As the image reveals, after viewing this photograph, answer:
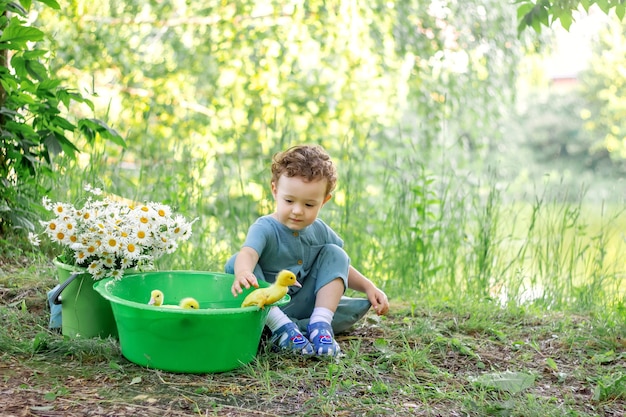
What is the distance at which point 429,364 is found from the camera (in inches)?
93.8

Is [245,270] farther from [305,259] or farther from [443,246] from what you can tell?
[443,246]

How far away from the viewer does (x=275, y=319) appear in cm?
247

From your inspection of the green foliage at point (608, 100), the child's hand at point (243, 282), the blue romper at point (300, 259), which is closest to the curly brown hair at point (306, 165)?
the blue romper at point (300, 259)

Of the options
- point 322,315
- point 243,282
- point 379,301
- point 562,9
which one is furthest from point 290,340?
point 562,9

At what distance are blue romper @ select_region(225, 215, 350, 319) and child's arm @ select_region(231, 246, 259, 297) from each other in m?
0.10

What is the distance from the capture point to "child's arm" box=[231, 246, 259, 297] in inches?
89.3

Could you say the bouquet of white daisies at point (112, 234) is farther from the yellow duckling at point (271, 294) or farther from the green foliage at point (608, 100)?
the green foliage at point (608, 100)

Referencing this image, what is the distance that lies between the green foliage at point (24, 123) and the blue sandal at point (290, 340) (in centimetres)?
116

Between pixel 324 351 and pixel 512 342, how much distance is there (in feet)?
2.80

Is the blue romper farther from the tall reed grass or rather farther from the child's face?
the tall reed grass

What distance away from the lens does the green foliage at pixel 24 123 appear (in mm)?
2895

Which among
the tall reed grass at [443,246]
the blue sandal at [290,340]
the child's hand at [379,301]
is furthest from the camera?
the tall reed grass at [443,246]

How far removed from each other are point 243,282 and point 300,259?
39 cm

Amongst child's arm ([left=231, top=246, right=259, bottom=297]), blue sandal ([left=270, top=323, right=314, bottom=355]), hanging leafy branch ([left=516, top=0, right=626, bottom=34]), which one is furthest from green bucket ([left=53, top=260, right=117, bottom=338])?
hanging leafy branch ([left=516, top=0, right=626, bottom=34])
